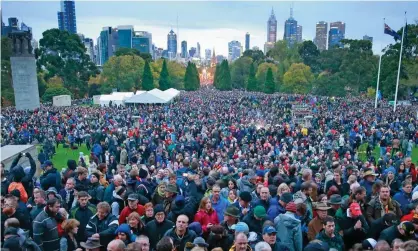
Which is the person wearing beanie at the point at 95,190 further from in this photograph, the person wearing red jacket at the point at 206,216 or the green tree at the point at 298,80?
the green tree at the point at 298,80

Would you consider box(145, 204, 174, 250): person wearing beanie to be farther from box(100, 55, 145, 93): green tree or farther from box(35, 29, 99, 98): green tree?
box(100, 55, 145, 93): green tree

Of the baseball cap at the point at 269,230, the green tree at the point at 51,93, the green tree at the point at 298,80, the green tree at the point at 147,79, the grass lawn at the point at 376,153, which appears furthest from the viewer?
the green tree at the point at 147,79

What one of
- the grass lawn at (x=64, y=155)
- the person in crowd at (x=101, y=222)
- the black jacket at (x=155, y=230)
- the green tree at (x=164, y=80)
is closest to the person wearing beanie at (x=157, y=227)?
the black jacket at (x=155, y=230)

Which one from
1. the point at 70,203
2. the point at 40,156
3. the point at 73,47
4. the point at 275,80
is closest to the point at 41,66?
the point at 73,47

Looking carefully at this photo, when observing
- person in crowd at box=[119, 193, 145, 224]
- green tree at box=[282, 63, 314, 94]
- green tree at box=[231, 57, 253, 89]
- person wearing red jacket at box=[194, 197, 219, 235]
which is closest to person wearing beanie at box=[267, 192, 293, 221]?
person wearing red jacket at box=[194, 197, 219, 235]

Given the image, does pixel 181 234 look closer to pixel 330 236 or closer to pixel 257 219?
pixel 257 219

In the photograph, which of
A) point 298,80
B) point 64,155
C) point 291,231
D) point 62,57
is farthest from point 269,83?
point 291,231

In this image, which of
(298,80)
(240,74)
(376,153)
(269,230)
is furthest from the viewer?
(240,74)
